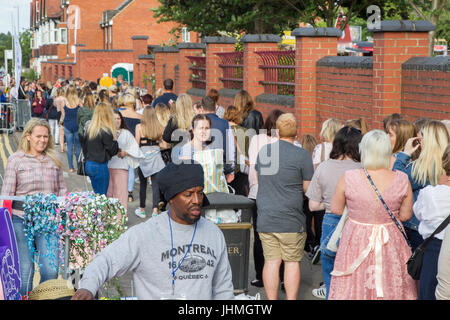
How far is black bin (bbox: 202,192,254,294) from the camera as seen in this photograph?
276 inches

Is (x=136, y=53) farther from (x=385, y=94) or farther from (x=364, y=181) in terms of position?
(x=364, y=181)

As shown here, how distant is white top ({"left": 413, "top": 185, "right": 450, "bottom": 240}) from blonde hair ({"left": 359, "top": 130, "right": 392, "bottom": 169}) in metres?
0.46

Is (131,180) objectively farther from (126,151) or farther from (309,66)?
(309,66)

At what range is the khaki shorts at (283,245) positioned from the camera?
7.22 m

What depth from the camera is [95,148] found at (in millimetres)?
10266

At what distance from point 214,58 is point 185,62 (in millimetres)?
4123

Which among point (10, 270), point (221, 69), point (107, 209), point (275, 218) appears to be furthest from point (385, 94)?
point (221, 69)

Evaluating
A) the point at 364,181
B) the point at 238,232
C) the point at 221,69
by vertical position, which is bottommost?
the point at 238,232

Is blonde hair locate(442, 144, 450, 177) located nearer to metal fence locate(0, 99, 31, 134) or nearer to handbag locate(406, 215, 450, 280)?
handbag locate(406, 215, 450, 280)

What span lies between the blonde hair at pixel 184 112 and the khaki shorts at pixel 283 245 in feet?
12.2

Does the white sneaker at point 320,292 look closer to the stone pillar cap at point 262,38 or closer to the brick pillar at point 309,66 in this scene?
the brick pillar at point 309,66

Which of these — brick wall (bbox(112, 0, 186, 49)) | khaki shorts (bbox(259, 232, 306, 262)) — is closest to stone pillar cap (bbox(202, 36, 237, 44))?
khaki shorts (bbox(259, 232, 306, 262))

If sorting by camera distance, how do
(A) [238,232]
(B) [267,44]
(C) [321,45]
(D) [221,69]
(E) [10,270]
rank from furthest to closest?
(D) [221,69]
(B) [267,44]
(C) [321,45]
(A) [238,232]
(E) [10,270]
